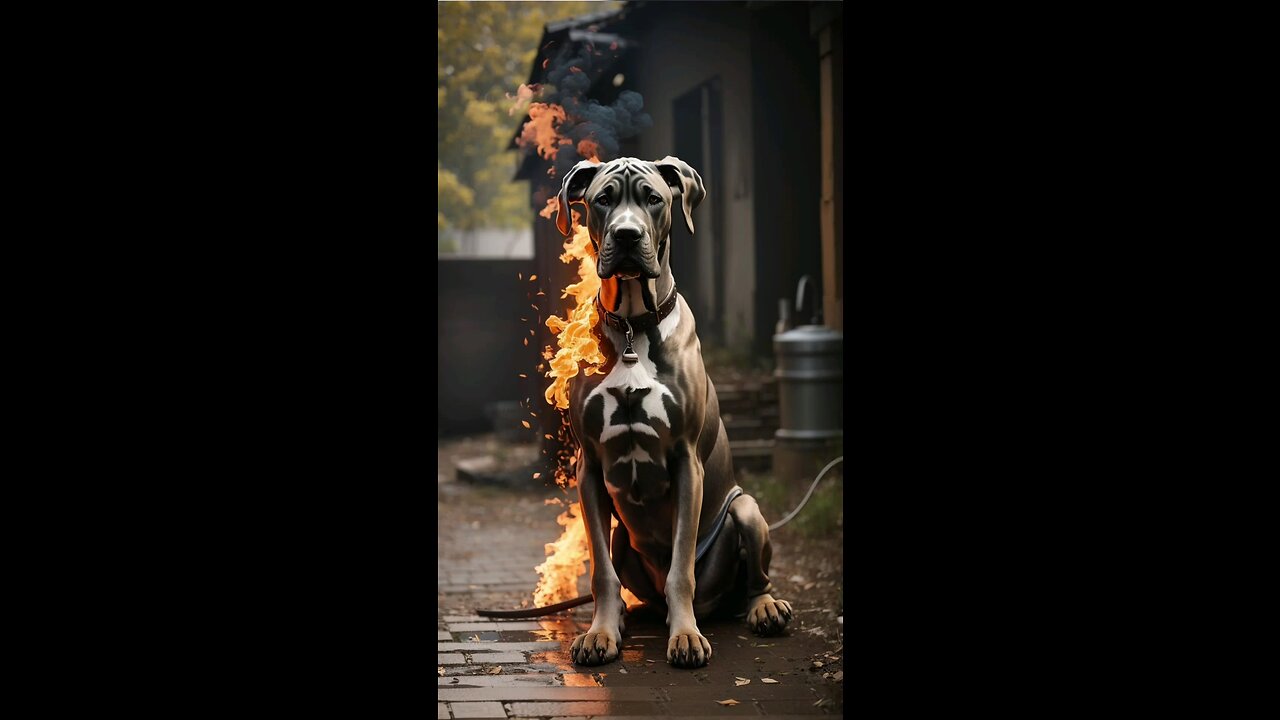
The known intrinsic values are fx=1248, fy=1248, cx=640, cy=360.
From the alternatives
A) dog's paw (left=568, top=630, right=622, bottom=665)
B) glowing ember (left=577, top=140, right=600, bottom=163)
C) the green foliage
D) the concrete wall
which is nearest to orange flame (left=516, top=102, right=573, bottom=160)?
glowing ember (left=577, top=140, right=600, bottom=163)

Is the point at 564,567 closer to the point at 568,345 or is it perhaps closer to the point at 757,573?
the point at 757,573

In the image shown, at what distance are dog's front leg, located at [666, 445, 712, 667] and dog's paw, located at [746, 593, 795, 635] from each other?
345mm

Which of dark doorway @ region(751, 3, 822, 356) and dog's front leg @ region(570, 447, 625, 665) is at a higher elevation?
dark doorway @ region(751, 3, 822, 356)

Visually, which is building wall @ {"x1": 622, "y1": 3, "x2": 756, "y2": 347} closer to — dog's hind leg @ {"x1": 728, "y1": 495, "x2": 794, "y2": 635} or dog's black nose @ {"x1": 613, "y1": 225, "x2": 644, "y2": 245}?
dog's hind leg @ {"x1": 728, "y1": 495, "x2": 794, "y2": 635}

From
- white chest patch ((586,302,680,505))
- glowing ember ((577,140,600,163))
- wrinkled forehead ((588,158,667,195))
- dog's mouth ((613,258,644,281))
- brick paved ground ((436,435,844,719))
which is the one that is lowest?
brick paved ground ((436,435,844,719))

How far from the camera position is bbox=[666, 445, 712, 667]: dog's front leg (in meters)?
4.41

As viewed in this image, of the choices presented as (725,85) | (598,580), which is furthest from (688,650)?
(725,85)

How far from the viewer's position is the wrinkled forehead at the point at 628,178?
4301mm

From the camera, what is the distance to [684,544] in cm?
453

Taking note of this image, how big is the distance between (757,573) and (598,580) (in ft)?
2.48

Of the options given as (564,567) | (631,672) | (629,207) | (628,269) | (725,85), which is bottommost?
(631,672)

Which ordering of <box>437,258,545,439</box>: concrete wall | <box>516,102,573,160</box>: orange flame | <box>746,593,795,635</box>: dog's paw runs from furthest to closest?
1. <box>437,258,545,439</box>: concrete wall
2. <box>516,102,573,160</box>: orange flame
3. <box>746,593,795,635</box>: dog's paw

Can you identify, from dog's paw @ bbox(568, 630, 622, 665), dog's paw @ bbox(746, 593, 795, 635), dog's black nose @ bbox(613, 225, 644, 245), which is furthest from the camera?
dog's paw @ bbox(746, 593, 795, 635)

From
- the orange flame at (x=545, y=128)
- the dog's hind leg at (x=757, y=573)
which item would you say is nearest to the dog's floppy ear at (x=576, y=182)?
the dog's hind leg at (x=757, y=573)
